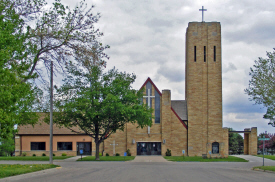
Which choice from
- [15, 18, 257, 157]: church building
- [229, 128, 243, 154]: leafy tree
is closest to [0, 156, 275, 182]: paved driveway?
[15, 18, 257, 157]: church building

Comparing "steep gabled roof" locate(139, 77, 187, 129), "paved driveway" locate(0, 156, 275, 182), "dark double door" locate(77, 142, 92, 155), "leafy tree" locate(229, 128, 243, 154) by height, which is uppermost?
"steep gabled roof" locate(139, 77, 187, 129)

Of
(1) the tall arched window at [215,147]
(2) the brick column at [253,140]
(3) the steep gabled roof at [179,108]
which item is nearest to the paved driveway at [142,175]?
(1) the tall arched window at [215,147]

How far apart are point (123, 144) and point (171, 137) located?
7154mm

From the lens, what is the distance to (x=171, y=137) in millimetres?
50375

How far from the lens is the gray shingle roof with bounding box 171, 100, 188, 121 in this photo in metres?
52.3

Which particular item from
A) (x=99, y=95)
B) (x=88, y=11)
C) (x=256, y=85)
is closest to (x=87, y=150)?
(x=99, y=95)

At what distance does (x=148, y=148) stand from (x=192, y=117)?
7.95m

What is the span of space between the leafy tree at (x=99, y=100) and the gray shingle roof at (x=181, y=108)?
14316 mm

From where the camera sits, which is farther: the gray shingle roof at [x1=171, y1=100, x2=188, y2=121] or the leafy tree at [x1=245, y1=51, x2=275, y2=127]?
the gray shingle roof at [x1=171, y1=100, x2=188, y2=121]

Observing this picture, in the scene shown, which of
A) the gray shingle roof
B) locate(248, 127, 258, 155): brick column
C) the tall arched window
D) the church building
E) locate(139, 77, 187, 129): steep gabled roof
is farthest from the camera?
locate(248, 127, 258, 155): brick column

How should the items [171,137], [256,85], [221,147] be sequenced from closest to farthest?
1. [256,85]
2. [221,147]
3. [171,137]

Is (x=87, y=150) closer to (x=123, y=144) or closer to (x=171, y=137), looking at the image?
(x=123, y=144)

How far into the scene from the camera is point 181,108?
2109 inches

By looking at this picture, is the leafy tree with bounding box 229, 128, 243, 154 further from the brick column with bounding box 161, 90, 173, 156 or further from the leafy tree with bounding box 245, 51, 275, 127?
the leafy tree with bounding box 245, 51, 275, 127
